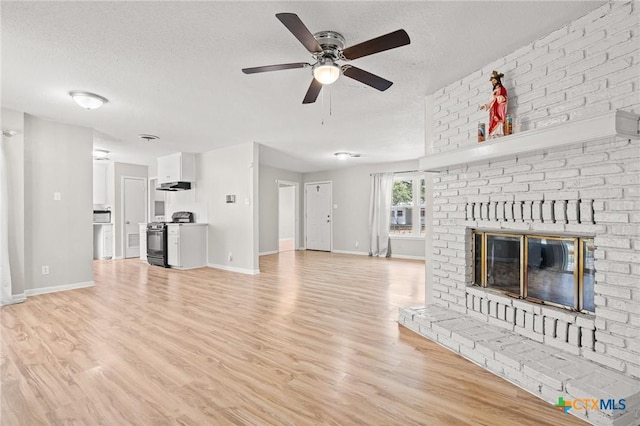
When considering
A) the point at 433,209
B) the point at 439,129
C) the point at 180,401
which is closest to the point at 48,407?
the point at 180,401

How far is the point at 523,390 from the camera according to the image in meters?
1.96

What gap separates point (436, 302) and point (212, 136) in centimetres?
423

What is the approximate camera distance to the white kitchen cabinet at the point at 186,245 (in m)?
6.30

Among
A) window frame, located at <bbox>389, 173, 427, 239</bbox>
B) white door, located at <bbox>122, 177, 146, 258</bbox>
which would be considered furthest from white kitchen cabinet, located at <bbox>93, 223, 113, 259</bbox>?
window frame, located at <bbox>389, 173, 427, 239</bbox>

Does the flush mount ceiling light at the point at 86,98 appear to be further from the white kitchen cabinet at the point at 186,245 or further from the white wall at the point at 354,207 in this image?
the white wall at the point at 354,207

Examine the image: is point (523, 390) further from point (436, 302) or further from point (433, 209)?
point (433, 209)

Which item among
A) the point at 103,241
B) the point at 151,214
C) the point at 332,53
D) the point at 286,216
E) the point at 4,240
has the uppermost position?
the point at 332,53

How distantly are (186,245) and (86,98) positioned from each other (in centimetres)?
350

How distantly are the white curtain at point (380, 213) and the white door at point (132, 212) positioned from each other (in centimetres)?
587

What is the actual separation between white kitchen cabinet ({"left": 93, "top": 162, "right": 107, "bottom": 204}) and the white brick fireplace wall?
7.97 m

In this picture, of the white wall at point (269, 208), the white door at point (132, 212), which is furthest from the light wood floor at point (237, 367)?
the white wall at point (269, 208)

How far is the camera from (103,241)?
25.6ft

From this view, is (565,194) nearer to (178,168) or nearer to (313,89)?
(313,89)

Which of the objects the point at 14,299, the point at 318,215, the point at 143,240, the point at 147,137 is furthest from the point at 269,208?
the point at 14,299
